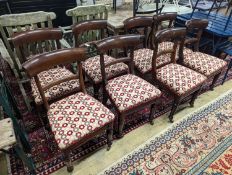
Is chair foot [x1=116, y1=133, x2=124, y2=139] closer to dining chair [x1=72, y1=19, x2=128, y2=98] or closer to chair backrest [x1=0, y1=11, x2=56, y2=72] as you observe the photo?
dining chair [x1=72, y1=19, x2=128, y2=98]

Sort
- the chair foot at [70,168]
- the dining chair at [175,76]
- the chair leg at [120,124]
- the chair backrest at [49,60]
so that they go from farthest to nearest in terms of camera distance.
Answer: the dining chair at [175,76] < the chair leg at [120,124] < the chair foot at [70,168] < the chair backrest at [49,60]

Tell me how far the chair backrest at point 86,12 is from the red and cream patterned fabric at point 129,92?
844 millimetres

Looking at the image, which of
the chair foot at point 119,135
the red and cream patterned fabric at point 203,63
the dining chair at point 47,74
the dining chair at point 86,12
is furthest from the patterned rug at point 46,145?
the dining chair at point 86,12

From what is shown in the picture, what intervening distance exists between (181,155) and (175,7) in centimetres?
242

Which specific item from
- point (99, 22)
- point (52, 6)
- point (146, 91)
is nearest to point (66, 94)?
point (146, 91)

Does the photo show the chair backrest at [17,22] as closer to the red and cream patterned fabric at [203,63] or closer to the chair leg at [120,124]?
the chair leg at [120,124]

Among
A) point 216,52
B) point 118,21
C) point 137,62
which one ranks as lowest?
point 216,52

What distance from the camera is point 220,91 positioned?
2199mm

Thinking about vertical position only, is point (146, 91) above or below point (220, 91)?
above

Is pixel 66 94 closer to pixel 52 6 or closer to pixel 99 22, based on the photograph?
pixel 99 22

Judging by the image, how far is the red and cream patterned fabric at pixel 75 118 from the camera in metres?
1.13

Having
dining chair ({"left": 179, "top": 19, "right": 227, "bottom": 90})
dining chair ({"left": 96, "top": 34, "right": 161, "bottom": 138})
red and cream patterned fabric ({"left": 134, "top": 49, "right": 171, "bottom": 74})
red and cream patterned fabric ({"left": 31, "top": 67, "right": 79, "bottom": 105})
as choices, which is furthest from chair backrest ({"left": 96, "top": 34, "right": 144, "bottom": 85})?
dining chair ({"left": 179, "top": 19, "right": 227, "bottom": 90})

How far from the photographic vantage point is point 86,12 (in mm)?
1898

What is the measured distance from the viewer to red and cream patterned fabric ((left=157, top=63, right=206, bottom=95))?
1.59m
